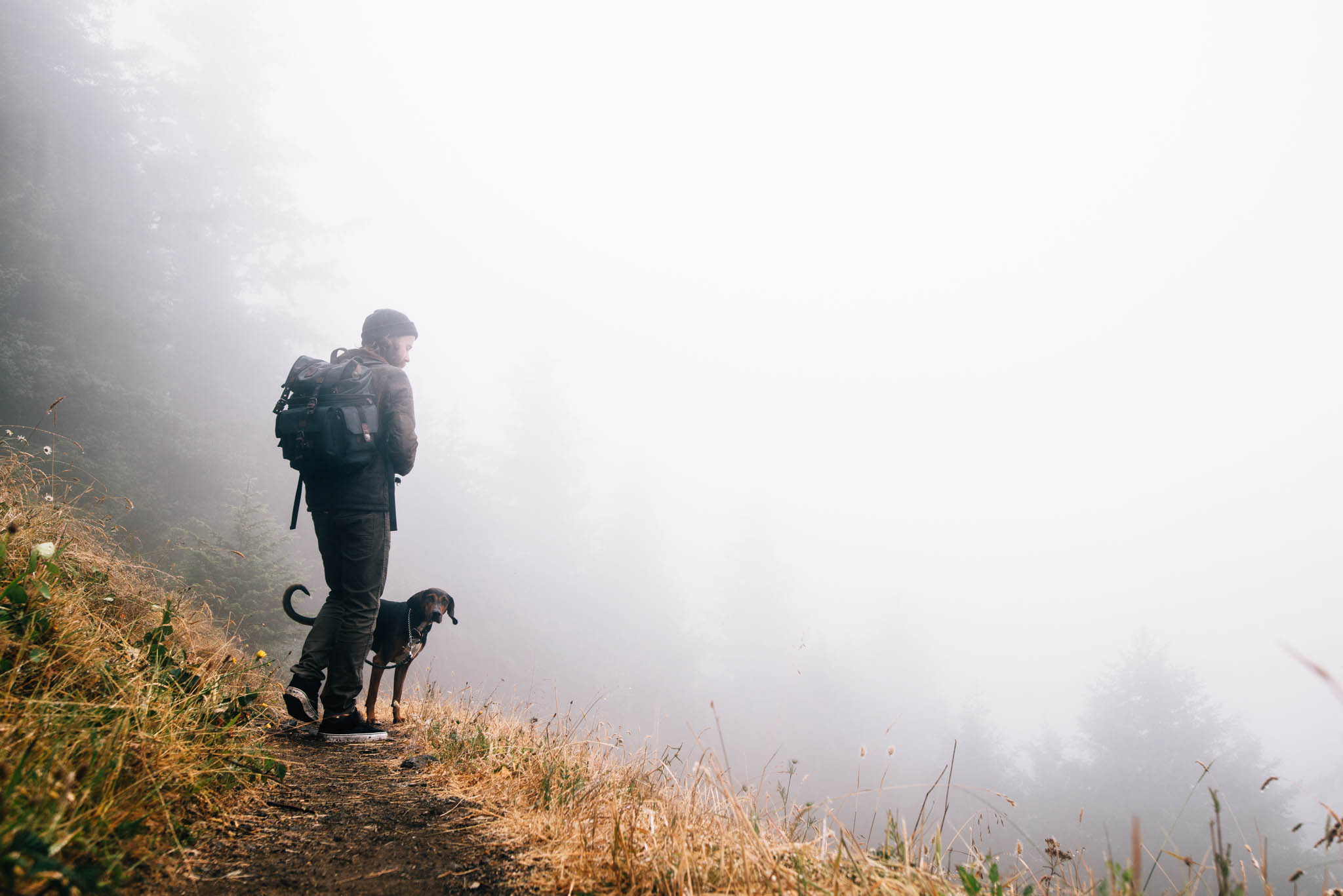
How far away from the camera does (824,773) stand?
93.3 ft

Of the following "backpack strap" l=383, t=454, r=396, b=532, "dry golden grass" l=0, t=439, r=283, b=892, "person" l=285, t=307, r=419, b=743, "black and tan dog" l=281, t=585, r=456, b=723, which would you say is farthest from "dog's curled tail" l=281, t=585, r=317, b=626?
"dry golden grass" l=0, t=439, r=283, b=892

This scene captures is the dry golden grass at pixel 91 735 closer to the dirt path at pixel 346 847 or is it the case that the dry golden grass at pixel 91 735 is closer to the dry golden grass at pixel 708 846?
the dirt path at pixel 346 847

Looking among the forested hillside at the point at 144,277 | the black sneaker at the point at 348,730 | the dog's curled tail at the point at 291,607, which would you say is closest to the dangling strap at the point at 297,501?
the dog's curled tail at the point at 291,607

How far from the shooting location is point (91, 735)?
162 cm

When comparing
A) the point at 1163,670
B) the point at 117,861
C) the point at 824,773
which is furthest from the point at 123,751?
the point at 1163,670

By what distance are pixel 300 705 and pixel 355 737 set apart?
491 millimetres

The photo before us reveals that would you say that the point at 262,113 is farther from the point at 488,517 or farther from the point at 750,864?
the point at 750,864

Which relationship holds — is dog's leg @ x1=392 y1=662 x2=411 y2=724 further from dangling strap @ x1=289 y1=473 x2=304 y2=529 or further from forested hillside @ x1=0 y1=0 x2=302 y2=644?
forested hillside @ x1=0 y1=0 x2=302 y2=644

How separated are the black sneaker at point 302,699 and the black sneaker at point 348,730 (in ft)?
0.40

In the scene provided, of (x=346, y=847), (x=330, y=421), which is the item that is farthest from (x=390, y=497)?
(x=346, y=847)

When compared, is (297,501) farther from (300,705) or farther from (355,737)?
(355,737)

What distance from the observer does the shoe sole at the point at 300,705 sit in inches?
150

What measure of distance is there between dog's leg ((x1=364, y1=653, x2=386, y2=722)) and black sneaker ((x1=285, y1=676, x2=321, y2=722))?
2.33ft

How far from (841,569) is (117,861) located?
126 m
